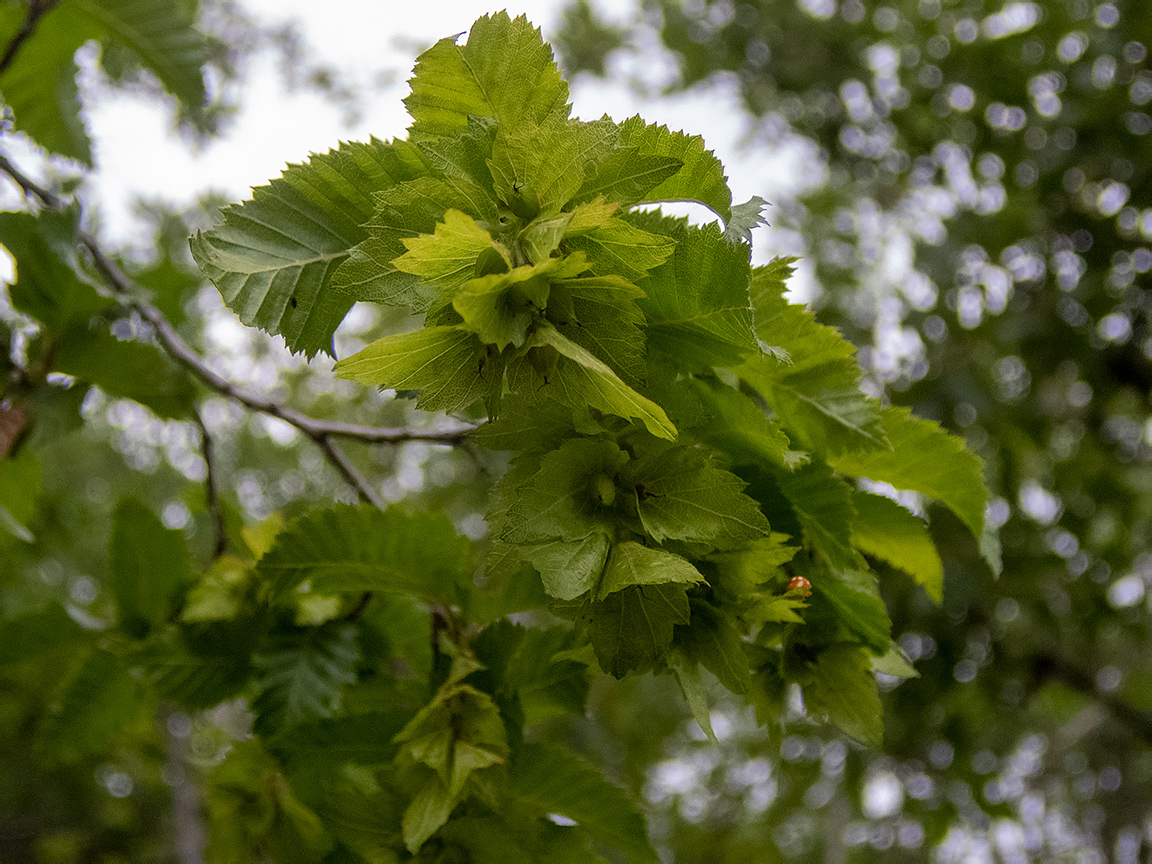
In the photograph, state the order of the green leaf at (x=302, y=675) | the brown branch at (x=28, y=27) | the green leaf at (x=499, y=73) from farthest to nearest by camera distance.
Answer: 1. the brown branch at (x=28, y=27)
2. the green leaf at (x=302, y=675)
3. the green leaf at (x=499, y=73)

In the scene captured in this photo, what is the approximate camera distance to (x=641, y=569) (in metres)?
0.55

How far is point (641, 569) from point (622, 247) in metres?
0.21

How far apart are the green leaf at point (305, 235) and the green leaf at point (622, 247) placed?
0.17 metres

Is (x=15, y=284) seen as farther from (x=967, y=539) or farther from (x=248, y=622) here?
(x=967, y=539)

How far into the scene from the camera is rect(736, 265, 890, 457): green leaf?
0.71 metres

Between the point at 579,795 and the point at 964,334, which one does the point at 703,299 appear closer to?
the point at 579,795

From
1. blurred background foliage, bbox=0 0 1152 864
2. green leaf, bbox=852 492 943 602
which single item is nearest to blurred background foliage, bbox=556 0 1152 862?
blurred background foliage, bbox=0 0 1152 864

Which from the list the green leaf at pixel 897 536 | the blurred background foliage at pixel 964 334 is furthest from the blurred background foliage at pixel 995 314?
the green leaf at pixel 897 536

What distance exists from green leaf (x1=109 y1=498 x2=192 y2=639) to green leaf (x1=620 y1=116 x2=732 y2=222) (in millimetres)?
849

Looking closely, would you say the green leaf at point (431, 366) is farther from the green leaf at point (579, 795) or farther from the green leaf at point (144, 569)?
the green leaf at point (144, 569)

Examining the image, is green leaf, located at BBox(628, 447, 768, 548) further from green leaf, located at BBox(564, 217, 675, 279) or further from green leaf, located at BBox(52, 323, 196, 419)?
green leaf, located at BBox(52, 323, 196, 419)

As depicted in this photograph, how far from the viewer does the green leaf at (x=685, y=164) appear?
0.61m

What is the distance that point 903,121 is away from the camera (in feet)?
10.2

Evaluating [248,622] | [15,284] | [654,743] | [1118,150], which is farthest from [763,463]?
[654,743]
